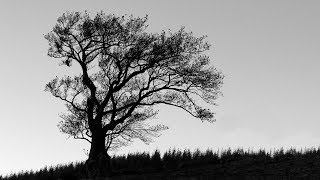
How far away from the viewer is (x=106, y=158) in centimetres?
3444

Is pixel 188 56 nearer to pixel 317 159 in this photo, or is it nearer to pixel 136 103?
pixel 136 103

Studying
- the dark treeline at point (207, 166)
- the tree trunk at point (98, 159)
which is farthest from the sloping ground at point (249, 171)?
the tree trunk at point (98, 159)

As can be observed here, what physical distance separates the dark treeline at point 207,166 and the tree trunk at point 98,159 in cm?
68

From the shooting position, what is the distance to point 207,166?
102ft

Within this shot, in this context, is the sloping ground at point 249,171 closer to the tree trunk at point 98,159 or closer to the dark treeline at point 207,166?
the dark treeline at point 207,166

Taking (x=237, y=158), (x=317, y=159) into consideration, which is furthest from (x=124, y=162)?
(x=317, y=159)

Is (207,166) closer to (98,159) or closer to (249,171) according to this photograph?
(249,171)

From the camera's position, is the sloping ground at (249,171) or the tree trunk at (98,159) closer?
the sloping ground at (249,171)

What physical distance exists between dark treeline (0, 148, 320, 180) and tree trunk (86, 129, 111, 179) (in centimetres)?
68

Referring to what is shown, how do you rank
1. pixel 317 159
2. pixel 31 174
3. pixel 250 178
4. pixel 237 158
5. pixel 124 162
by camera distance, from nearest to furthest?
pixel 250 178
pixel 317 159
pixel 237 158
pixel 124 162
pixel 31 174

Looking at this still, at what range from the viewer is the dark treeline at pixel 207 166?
25.8m

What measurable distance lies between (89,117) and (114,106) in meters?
1.77

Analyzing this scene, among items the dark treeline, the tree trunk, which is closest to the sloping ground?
the dark treeline

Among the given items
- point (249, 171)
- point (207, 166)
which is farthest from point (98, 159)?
point (249, 171)
